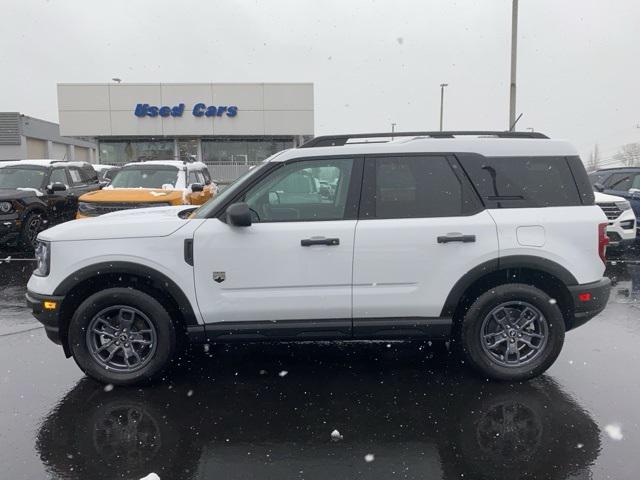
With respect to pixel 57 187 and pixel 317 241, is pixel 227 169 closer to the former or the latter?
pixel 57 187

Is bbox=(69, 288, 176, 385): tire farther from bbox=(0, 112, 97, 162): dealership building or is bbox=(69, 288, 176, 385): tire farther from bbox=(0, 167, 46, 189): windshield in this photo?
bbox=(0, 112, 97, 162): dealership building

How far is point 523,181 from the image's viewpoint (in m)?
4.37

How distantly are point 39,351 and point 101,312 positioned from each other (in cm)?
155

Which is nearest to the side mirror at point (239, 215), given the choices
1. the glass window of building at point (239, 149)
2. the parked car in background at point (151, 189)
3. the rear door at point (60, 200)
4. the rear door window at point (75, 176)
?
the parked car in background at point (151, 189)

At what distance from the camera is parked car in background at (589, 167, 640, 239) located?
39.4ft

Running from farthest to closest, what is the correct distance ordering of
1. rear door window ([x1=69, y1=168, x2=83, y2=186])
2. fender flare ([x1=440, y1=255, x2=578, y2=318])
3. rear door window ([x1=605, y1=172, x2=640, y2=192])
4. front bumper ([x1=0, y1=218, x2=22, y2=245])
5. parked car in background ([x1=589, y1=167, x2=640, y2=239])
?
rear door window ([x1=69, y1=168, x2=83, y2=186]) < rear door window ([x1=605, y1=172, x2=640, y2=192]) < parked car in background ([x1=589, y1=167, x2=640, y2=239]) < front bumper ([x1=0, y1=218, x2=22, y2=245]) < fender flare ([x1=440, y1=255, x2=578, y2=318])

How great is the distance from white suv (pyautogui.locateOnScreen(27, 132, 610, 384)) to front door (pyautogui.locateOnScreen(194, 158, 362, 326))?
11 millimetres

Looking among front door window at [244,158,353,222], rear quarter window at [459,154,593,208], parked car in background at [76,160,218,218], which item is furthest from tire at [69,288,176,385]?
parked car in background at [76,160,218,218]

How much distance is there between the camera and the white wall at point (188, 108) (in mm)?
34656

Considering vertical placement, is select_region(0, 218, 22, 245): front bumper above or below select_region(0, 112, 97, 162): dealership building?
below

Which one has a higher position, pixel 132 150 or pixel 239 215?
pixel 132 150

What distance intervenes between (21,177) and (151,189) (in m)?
3.67

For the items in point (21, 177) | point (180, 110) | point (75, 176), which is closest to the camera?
point (21, 177)

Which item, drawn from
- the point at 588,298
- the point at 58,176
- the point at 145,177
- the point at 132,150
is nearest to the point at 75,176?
the point at 58,176
